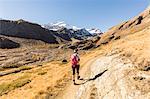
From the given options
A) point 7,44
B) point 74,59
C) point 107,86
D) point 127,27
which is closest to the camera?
point 107,86

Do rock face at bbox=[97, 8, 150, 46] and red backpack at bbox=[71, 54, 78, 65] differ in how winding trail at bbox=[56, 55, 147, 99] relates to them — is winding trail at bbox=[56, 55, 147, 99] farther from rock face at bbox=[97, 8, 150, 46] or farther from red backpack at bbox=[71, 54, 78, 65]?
rock face at bbox=[97, 8, 150, 46]

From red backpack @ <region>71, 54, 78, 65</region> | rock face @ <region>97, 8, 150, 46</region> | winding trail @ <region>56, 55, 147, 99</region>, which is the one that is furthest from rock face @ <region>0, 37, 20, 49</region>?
winding trail @ <region>56, 55, 147, 99</region>

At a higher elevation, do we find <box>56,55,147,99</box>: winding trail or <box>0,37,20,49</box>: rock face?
<box>0,37,20,49</box>: rock face

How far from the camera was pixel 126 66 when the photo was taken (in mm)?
28188

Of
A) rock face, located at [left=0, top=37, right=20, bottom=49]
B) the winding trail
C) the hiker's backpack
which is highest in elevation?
rock face, located at [left=0, top=37, right=20, bottom=49]

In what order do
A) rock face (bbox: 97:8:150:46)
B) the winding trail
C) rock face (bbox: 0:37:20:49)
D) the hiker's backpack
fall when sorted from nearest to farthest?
the winding trail, the hiker's backpack, rock face (bbox: 97:8:150:46), rock face (bbox: 0:37:20:49)

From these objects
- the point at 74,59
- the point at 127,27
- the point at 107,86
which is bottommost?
the point at 107,86

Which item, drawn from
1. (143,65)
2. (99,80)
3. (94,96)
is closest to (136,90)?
(143,65)

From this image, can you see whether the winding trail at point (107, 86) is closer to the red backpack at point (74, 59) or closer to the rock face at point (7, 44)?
the red backpack at point (74, 59)

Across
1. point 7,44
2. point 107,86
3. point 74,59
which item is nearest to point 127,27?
point 7,44

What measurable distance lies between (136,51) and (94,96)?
22.6 ft

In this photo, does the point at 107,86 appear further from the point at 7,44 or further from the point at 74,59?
the point at 7,44

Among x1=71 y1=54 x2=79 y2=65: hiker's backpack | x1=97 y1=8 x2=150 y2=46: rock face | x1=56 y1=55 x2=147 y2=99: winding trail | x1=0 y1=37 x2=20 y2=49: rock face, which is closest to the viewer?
x1=56 y1=55 x2=147 y2=99: winding trail

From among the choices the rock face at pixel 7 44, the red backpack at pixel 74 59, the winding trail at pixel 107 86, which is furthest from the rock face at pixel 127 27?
the winding trail at pixel 107 86
